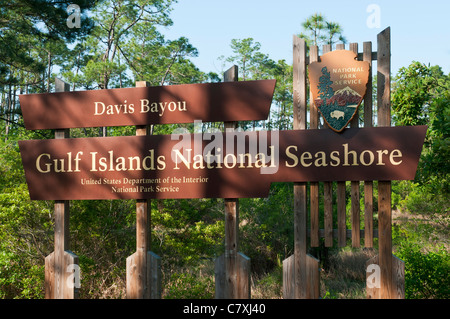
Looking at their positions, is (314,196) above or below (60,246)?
above

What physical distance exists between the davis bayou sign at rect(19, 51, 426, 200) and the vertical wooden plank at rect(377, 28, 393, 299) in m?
0.21

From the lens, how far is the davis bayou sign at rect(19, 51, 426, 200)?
5.11 metres

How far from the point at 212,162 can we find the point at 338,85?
1.81m

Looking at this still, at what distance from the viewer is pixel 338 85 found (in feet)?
17.4

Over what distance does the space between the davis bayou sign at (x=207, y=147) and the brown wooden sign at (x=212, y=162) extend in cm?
1

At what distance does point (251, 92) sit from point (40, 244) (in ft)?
20.0

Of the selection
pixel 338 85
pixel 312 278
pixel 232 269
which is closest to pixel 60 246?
pixel 232 269

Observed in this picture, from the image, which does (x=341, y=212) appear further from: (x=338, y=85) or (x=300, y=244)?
(x=338, y=85)

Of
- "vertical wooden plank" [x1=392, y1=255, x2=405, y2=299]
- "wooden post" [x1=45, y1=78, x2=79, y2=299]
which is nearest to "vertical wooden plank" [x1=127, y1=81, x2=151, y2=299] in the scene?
"wooden post" [x1=45, y1=78, x2=79, y2=299]

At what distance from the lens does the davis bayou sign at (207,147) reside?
511cm

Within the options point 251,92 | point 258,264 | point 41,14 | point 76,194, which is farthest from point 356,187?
point 41,14

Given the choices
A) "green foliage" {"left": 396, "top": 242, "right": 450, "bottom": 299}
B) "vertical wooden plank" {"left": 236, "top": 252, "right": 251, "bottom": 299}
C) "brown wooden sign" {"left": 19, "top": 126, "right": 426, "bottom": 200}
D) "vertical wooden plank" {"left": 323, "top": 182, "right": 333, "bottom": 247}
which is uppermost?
"brown wooden sign" {"left": 19, "top": 126, "right": 426, "bottom": 200}

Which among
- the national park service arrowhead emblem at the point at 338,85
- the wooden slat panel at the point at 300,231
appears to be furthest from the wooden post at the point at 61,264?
the national park service arrowhead emblem at the point at 338,85

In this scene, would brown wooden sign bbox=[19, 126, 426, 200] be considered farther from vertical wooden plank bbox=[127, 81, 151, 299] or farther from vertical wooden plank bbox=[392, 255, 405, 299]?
vertical wooden plank bbox=[392, 255, 405, 299]
